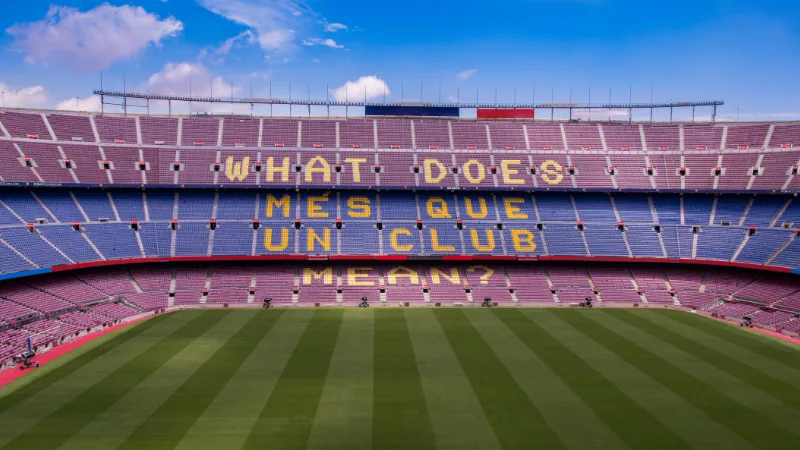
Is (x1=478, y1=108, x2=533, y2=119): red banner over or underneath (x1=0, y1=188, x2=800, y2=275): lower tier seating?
over

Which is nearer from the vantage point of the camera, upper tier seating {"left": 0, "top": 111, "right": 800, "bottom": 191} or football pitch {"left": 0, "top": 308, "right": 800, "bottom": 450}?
football pitch {"left": 0, "top": 308, "right": 800, "bottom": 450}

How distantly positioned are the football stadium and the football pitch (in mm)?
204

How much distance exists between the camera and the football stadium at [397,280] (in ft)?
89.8

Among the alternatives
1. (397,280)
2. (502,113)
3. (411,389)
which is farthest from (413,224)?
(411,389)

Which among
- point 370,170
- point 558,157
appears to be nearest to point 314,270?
point 370,170

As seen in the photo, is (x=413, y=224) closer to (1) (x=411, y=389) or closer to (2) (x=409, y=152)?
(2) (x=409, y=152)

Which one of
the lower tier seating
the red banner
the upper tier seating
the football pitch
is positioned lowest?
the football pitch

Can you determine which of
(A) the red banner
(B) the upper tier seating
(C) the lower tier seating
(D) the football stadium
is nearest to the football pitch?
(D) the football stadium

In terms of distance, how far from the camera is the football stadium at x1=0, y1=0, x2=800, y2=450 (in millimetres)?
27359

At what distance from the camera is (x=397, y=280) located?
59.9 m

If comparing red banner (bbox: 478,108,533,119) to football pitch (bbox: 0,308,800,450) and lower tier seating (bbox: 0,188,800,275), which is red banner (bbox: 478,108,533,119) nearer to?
lower tier seating (bbox: 0,188,800,275)

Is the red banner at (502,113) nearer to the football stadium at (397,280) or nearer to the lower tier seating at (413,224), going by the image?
the football stadium at (397,280)

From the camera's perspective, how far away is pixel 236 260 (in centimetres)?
5931

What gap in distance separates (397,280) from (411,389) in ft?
96.4
